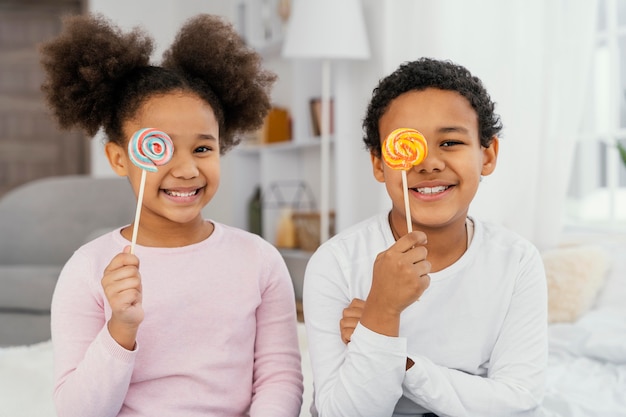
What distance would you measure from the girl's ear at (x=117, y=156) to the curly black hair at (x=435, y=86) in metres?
0.46

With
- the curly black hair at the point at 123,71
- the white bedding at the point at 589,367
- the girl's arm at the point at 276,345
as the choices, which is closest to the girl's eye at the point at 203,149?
the curly black hair at the point at 123,71

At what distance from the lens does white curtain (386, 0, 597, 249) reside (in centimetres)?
283

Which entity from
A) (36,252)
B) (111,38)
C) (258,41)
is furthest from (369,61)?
(111,38)

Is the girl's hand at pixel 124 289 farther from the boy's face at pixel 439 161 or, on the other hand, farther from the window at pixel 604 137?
the window at pixel 604 137

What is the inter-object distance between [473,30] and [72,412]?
2.33 metres

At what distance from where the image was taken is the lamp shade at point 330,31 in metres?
3.72

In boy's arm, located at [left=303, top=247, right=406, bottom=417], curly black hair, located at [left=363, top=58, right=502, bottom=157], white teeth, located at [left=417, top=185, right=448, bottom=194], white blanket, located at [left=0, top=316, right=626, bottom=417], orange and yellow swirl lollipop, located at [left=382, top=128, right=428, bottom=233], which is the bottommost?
white blanket, located at [left=0, top=316, right=626, bottom=417]

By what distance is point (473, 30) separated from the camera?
308 cm

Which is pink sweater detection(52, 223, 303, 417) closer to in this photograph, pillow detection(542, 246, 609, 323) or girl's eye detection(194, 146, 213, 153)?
girl's eye detection(194, 146, 213, 153)

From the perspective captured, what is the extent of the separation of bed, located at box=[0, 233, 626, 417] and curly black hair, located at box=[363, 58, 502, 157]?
595 mm

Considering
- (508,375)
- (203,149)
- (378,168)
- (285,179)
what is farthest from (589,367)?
(285,179)

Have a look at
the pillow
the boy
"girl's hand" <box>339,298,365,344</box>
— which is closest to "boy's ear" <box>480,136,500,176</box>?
the boy

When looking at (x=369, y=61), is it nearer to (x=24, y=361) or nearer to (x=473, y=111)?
(x=24, y=361)

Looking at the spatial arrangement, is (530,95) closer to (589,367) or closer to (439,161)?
(589,367)
